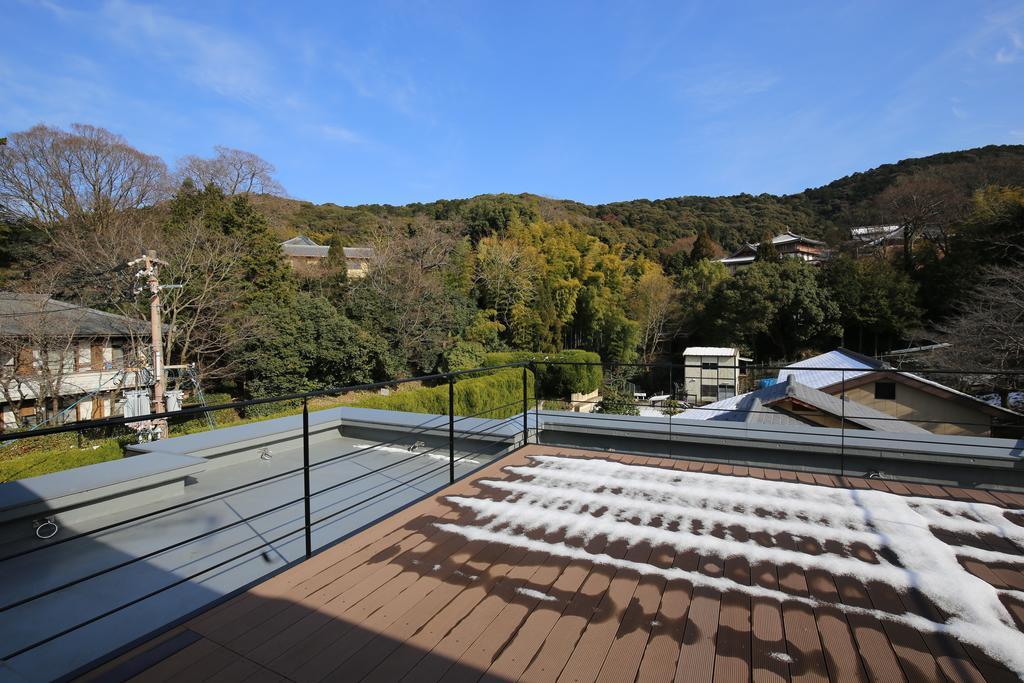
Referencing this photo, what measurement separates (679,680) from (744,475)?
5.81 feet

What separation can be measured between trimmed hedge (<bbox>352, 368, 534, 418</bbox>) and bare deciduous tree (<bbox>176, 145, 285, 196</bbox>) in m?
14.7

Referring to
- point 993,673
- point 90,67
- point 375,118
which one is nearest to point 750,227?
point 375,118

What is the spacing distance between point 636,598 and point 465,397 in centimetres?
1067

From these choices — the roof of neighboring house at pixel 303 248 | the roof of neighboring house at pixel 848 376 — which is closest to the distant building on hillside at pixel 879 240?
the roof of neighboring house at pixel 848 376

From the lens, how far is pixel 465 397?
39.3 feet

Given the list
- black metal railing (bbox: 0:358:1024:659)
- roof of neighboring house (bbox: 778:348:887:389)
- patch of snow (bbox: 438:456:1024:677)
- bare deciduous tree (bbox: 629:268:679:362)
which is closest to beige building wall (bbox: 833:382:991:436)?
black metal railing (bbox: 0:358:1024:659)

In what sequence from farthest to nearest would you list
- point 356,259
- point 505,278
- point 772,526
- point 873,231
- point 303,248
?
point 303,248
point 873,231
point 356,259
point 505,278
point 772,526

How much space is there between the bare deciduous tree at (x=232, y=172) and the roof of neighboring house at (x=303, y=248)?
252cm

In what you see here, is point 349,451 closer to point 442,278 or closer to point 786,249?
point 442,278

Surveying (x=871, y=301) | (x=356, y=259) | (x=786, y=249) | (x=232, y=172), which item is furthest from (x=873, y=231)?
(x=232, y=172)

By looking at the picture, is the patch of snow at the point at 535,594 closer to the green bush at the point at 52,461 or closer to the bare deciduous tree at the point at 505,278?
the green bush at the point at 52,461

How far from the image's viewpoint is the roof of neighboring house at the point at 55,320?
10070 mm

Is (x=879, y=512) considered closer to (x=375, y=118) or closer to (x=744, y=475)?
(x=744, y=475)

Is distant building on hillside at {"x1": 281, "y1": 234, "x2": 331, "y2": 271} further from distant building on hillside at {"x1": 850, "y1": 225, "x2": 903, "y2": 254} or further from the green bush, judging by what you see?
distant building on hillside at {"x1": 850, "y1": 225, "x2": 903, "y2": 254}
